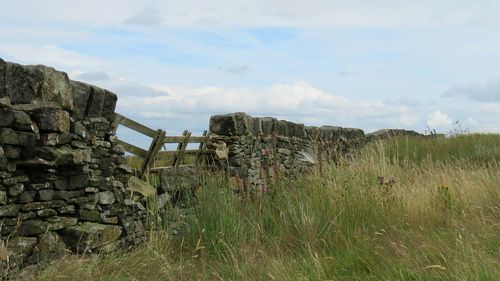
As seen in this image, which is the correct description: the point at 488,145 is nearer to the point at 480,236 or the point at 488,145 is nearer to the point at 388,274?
the point at 480,236

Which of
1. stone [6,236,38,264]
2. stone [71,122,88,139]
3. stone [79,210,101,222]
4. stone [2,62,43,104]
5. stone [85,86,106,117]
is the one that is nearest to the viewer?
stone [6,236,38,264]

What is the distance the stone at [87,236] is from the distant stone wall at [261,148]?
8.69ft

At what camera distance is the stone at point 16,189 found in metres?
4.93

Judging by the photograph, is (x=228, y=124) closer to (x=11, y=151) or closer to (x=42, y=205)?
(x=42, y=205)

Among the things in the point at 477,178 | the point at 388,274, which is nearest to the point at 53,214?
the point at 388,274

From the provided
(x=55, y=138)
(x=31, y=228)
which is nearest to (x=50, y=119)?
(x=55, y=138)

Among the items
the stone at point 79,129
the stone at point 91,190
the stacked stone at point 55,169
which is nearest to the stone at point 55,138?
the stacked stone at point 55,169

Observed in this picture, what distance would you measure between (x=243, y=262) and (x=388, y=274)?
1419 millimetres

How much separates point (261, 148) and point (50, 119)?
5525mm

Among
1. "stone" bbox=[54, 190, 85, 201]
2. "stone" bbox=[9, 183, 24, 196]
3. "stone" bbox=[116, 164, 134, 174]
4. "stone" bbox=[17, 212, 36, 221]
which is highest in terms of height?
"stone" bbox=[116, 164, 134, 174]

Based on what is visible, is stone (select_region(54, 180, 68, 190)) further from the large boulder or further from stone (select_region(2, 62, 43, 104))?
stone (select_region(2, 62, 43, 104))

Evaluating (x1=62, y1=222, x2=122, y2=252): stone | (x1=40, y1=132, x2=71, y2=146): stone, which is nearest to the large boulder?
(x1=40, y1=132, x2=71, y2=146): stone

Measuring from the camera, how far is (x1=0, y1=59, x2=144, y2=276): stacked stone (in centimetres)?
487

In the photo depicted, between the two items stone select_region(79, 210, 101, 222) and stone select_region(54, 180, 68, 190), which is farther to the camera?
stone select_region(79, 210, 101, 222)
